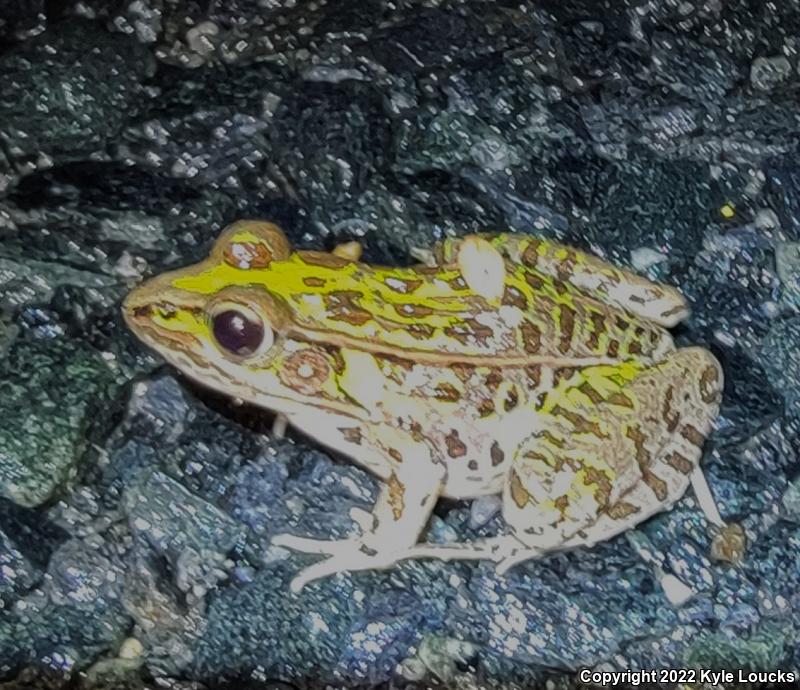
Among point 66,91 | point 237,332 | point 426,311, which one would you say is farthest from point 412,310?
point 66,91

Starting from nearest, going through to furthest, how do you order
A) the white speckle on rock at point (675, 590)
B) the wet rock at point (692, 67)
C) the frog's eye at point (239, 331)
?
the frog's eye at point (239, 331), the white speckle on rock at point (675, 590), the wet rock at point (692, 67)

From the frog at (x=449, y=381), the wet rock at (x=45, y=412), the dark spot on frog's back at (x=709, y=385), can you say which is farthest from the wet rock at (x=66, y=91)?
the dark spot on frog's back at (x=709, y=385)

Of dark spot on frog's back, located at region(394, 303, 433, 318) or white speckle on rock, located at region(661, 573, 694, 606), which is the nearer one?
dark spot on frog's back, located at region(394, 303, 433, 318)

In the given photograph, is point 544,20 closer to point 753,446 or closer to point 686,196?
point 686,196

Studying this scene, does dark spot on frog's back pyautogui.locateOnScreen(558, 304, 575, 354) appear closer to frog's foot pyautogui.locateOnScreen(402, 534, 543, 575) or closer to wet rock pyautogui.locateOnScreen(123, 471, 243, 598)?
frog's foot pyautogui.locateOnScreen(402, 534, 543, 575)

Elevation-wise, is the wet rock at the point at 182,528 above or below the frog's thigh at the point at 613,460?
below

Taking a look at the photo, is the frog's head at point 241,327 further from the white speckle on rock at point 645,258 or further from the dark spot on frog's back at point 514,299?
the white speckle on rock at point 645,258

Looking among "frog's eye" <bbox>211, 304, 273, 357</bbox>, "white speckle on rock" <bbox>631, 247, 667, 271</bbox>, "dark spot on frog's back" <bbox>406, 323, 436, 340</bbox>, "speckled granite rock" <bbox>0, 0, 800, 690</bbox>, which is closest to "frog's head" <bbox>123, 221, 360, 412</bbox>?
"frog's eye" <bbox>211, 304, 273, 357</bbox>

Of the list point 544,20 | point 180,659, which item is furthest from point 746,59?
point 180,659

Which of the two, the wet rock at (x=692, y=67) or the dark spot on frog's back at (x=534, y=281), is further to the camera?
the wet rock at (x=692, y=67)
